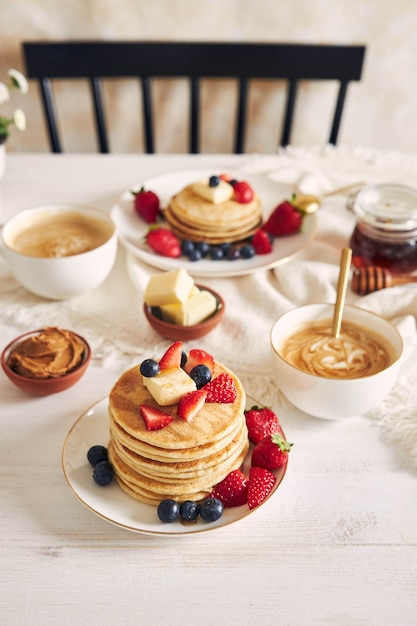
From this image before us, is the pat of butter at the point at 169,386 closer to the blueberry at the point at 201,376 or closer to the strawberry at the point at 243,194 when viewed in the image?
the blueberry at the point at 201,376

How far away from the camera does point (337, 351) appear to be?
1251 millimetres

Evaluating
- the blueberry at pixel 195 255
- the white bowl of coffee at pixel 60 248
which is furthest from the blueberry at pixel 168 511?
the blueberry at pixel 195 255

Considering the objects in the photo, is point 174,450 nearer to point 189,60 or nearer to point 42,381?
point 42,381

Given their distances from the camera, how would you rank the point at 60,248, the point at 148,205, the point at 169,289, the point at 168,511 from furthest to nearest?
1. the point at 148,205
2. the point at 60,248
3. the point at 169,289
4. the point at 168,511

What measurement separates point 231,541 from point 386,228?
86 centimetres

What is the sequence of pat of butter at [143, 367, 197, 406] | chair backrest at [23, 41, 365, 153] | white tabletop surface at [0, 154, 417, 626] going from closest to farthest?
1. white tabletop surface at [0, 154, 417, 626]
2. pat of butter at [143, 367, 197, 406]
3. chair backrest at [23, 41, 365, 153]

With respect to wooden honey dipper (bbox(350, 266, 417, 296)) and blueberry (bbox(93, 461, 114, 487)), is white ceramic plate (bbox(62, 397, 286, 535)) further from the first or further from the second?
wooden honey dipper (bbox(350, 266, 417, 296))

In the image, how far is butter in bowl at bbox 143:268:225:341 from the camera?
1.37 metres

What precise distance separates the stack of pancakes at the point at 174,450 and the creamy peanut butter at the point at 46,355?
0.78 ft

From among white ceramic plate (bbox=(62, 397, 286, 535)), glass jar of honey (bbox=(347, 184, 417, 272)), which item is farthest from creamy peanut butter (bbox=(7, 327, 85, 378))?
glass jar of honey (bbox=(347, 184, 417, 272))

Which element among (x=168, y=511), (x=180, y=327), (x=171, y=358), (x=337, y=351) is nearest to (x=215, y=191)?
(x=180, y=327)

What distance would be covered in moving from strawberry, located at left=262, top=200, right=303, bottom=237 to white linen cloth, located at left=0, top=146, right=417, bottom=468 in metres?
0.07

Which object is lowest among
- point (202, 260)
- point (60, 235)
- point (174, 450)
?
point (202, 260)

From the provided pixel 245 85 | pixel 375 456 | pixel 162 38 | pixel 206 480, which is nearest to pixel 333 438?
pixel 375 456
